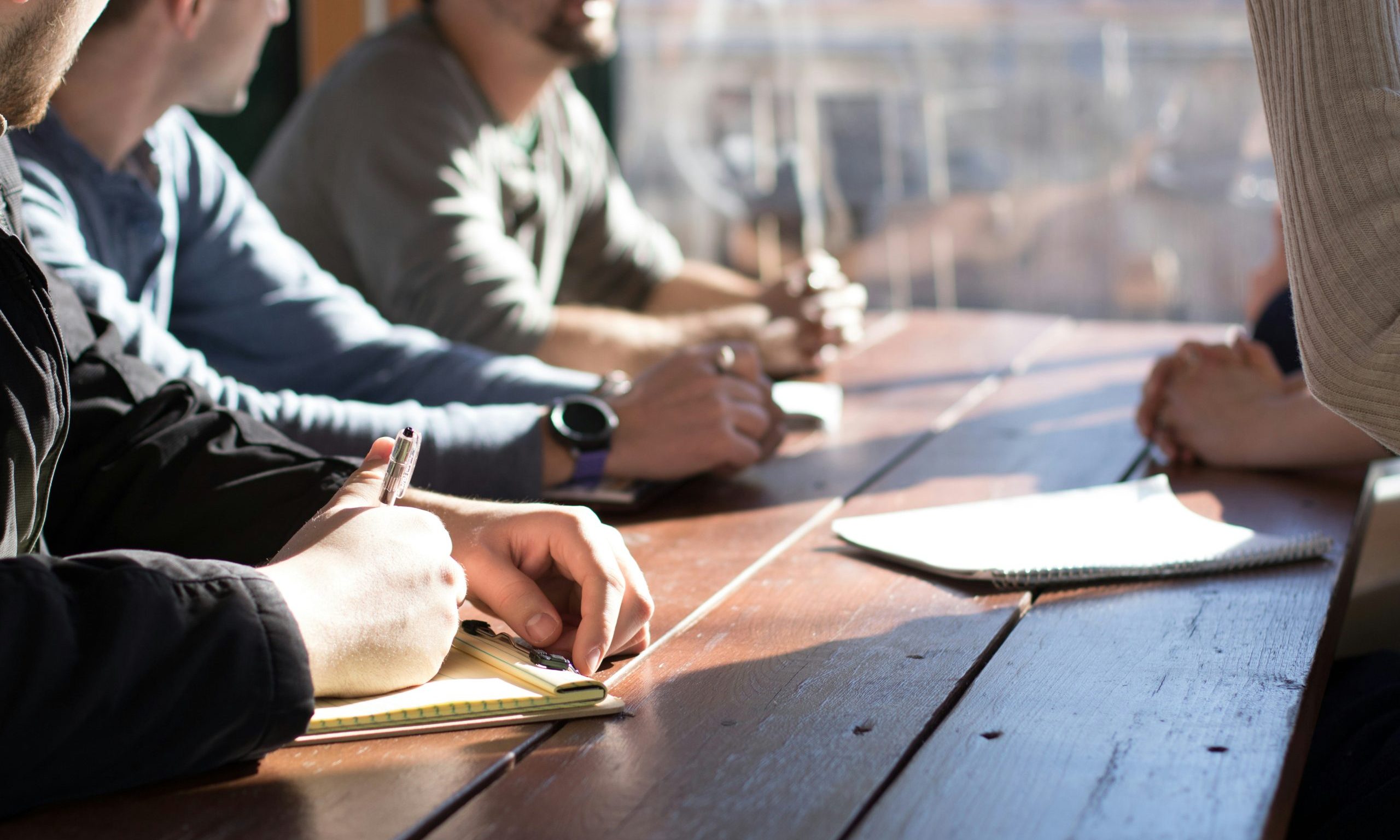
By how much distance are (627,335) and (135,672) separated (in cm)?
134

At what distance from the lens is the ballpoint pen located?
0.79 m

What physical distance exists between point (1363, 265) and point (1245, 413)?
1.92ft

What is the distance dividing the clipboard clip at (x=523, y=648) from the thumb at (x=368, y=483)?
100 millimetres

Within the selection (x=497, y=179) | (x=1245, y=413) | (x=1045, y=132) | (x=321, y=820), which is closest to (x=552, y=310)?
(x=497, y=179)

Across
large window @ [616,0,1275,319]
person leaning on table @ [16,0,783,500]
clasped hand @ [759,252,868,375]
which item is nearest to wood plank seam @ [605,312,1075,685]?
person leaning on table @ [16,0,783,500]

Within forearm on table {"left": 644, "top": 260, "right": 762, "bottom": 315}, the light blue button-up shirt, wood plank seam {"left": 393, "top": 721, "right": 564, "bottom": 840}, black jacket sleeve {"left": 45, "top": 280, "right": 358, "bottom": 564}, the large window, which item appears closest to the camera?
wood plank seam {"left": 393, "top": 721, "right": 564, "bottom": 840}

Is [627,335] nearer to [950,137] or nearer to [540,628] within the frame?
[540,628]

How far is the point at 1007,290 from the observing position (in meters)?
3.97

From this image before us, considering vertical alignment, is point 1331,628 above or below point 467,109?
below

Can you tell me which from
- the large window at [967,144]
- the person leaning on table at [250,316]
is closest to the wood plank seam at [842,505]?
the person leaning on table at [250,316]

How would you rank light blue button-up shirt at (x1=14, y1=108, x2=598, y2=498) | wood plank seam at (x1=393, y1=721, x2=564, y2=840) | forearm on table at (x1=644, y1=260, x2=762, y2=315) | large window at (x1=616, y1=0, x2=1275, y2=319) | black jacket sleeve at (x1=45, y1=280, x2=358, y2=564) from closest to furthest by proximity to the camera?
1. wood plank seam at (x1=393, y1=721, x2=564, y2=840)
2. black jacket sleeve at (x1=45, y1=280, x2=358, y2=564)
3. light blue button-up shirt at (x1=14, y1=108, x2=598, y2=498)
4. forearm on table at (x1=644, y1=260, x2=762, y2=315)
5. large window at (x1=616, y1=0, x2=1275, y2=319)

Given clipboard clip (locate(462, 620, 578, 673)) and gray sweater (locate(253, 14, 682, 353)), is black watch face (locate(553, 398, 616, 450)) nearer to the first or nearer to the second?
clipboard clip (locate(462, 620, 578, 673))

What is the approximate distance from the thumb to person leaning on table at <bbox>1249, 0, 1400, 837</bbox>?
565 millimetres

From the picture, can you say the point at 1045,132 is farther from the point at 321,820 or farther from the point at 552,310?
the point at 321,820
